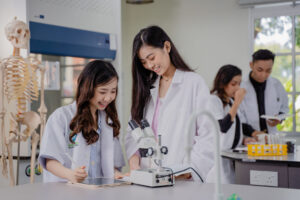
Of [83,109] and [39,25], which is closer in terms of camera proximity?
[83,109]

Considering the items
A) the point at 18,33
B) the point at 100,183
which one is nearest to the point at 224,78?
the point at 18,33

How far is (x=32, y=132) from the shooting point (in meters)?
3.24

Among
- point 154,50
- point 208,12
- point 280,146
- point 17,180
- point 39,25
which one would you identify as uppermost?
point 208,12

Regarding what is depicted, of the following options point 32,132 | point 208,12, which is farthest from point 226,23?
point 32,132

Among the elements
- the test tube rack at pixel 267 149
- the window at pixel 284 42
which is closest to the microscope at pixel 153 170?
the test tube rack at pixel 267 149

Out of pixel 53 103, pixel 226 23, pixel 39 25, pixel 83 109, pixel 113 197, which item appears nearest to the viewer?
pixel 113 197

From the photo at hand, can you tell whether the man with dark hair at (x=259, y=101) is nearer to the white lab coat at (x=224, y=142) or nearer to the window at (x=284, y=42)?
the white lab coat at (x=224, y=142)

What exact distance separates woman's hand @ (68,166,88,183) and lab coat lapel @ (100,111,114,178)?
23cm

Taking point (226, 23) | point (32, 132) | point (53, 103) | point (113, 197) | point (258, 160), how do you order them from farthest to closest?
1. point (226, 23)
2. point (53, 103)
3. point (32, 132)
4. point (258, 160)
5. point (113, 197)

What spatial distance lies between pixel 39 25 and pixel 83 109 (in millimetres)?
1722

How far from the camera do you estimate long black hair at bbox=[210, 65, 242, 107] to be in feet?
12.3

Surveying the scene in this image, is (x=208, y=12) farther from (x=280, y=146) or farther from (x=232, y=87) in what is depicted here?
(x=280, y=146)

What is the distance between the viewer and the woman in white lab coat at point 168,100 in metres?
2.10

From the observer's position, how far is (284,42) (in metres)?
5.05
